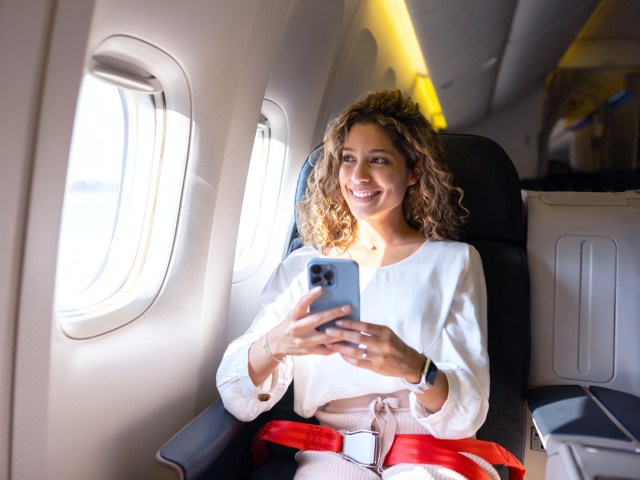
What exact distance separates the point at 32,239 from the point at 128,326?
55cm

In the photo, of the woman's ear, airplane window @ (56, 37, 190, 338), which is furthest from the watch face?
airplane window @ (56, 37, 190, 338)

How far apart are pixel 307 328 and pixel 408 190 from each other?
733 mm

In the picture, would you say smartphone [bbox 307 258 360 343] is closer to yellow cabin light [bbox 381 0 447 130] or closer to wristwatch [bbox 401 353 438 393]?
wristwatch [bbox 401 353 438 393]

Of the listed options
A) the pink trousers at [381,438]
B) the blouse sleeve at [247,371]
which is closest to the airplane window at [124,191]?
the blouse sleeve at [247,371]

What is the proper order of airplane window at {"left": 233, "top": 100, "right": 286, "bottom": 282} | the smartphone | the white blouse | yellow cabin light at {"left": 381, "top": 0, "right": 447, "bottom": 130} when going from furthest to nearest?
yellow cabin light at {"left": 381, "top": 0, "right": 447, "bottom": 130} → airplane window at {"left": 233, "top": 100, "right": 286, "bottom": 282} → the white blouse → the smartphone

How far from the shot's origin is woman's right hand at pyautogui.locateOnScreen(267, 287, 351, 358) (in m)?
1.28

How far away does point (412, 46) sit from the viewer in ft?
16.6

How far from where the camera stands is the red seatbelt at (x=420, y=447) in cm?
147

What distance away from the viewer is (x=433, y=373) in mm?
1363

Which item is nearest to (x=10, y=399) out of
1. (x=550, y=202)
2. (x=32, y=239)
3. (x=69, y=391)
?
(x=69, y=391)

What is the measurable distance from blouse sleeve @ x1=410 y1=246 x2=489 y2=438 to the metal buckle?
0.49ft

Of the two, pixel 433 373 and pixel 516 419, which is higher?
pixel 433 373

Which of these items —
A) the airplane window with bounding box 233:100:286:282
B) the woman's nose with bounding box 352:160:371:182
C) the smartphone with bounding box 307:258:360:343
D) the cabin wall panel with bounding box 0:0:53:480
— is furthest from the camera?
the airplane window with bounding box 233:100:286:282

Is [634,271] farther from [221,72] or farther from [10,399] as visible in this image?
[10,399]
